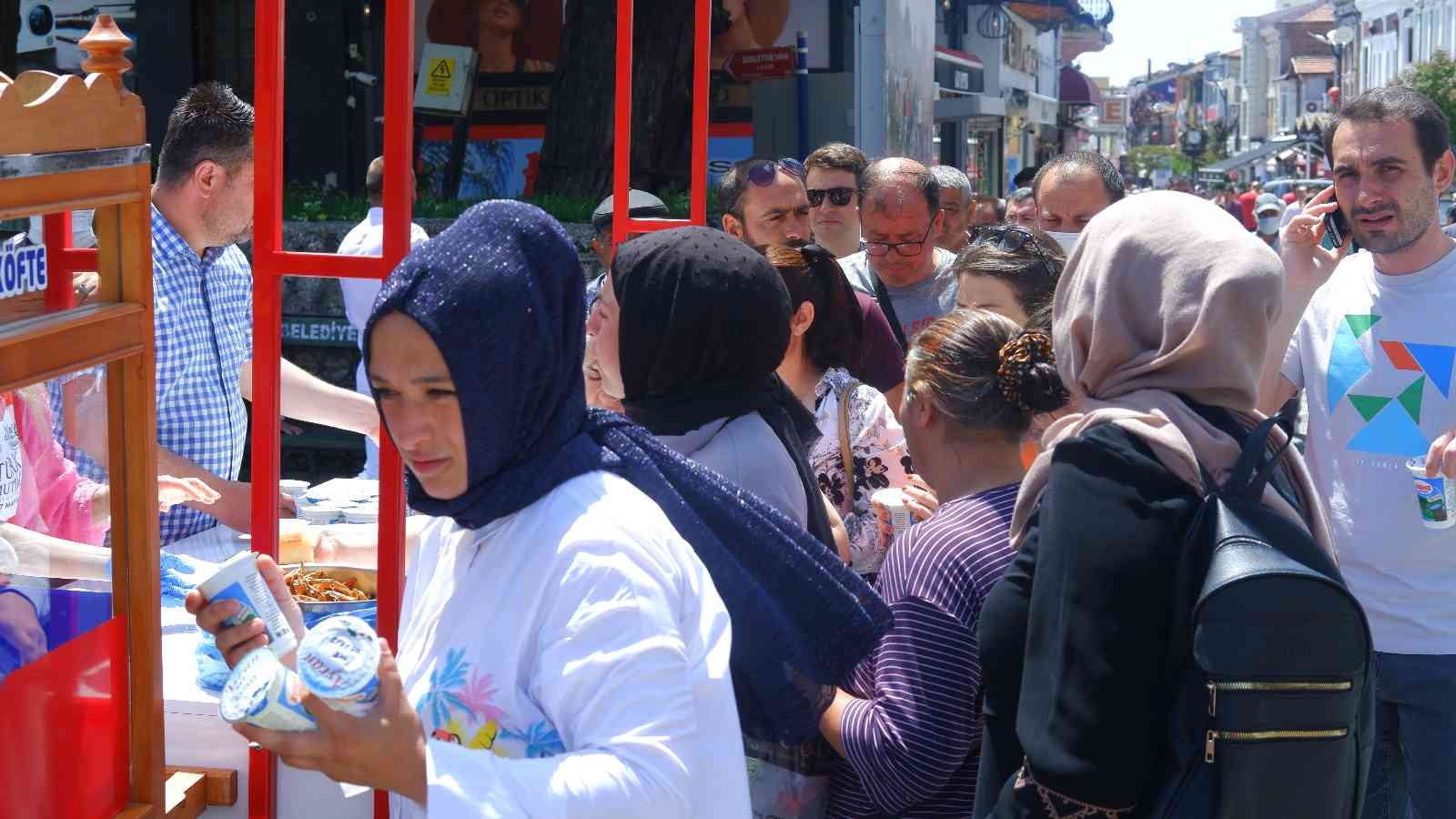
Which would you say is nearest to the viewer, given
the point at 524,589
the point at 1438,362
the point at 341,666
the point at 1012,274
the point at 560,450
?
the point at 341,666

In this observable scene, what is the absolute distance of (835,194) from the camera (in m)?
5.87

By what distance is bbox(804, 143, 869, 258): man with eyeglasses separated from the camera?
19.1ft

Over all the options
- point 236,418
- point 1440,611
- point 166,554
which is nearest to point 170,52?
point 236,418

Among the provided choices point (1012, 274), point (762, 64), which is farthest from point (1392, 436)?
point (762, 64)

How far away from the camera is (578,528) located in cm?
161

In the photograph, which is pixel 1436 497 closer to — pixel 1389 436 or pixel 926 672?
pixel 1389 436

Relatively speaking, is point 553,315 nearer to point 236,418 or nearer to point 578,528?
point 578,528

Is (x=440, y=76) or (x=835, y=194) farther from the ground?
(x=440, y=76)

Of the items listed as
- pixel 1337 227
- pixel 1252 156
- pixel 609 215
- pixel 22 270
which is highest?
pixel 1252 156

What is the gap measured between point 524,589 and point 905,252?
362cm

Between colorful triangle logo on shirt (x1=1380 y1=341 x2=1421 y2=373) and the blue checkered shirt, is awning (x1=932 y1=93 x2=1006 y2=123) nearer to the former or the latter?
colorful triangle logo on shirt (x1=1380 y1=341 x2=1421 y2=373)

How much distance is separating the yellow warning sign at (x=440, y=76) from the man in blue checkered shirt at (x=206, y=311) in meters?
8.95

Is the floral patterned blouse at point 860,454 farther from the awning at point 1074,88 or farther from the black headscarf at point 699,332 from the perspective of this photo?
the awning at point 1074,88

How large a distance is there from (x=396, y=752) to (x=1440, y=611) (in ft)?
9.24
